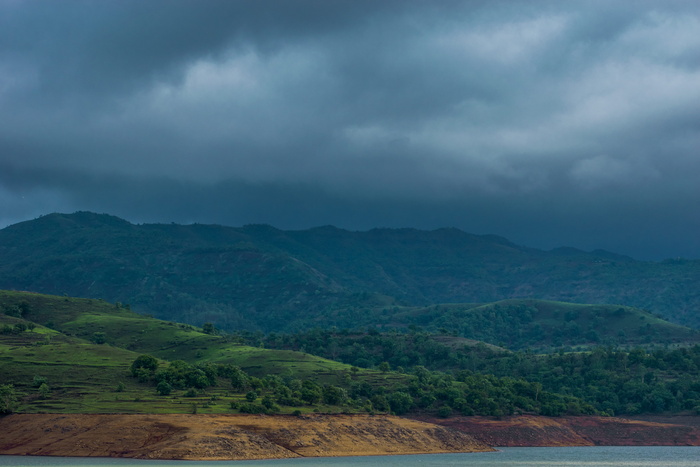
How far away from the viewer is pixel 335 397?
163 meters

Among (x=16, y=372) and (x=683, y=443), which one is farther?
(x=683, y=443)

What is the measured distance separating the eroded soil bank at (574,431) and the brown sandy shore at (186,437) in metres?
36.4

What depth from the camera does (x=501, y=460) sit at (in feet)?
438

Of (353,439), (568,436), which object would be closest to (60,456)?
(353,439)

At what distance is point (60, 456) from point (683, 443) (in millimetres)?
141005

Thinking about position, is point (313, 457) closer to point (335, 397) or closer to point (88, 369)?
point (335, 397)

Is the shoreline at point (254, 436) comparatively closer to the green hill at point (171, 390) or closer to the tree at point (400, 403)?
the tree at point (400, 403)

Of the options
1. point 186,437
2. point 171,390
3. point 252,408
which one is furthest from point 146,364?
point 186,437

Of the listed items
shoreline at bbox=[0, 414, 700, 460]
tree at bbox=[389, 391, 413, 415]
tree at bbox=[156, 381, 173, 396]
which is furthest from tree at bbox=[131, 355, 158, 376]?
tree at bbox=[389, 391, 413, 415]

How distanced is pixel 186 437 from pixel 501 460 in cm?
5189

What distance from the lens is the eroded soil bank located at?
586ft

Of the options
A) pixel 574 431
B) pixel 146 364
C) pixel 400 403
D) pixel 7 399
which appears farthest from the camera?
pixel 574 431

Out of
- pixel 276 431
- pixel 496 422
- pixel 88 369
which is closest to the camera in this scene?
pixel 276 431

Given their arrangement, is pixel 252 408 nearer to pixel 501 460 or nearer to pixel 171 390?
pixel 171 390
